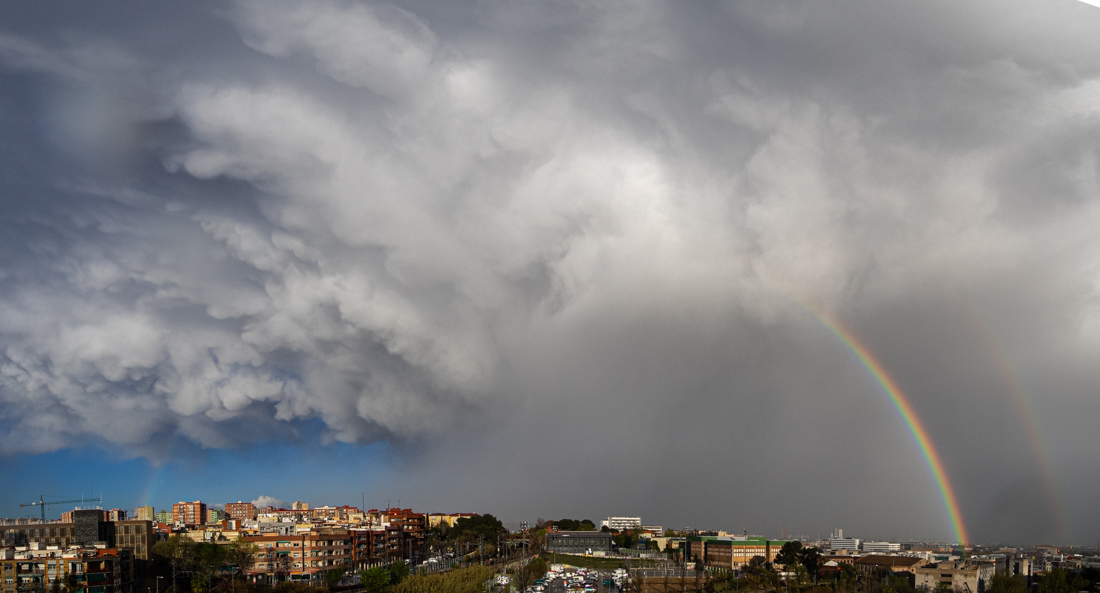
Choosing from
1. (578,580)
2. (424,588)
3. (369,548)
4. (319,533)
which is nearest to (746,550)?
(578,580)

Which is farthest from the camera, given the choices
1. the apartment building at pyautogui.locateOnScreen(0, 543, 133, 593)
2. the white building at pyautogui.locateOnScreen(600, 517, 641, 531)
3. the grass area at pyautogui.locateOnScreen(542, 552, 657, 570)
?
the white building at pyautogui.locateOnScreen(600, 517, 641, 531)

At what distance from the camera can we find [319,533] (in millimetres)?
30156

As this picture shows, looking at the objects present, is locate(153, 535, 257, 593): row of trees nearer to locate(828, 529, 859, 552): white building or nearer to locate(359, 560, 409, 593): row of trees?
locate(359, 560, 409, 593): row of trees

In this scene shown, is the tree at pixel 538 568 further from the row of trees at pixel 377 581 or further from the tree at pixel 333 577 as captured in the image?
the tree at pixel 333 577

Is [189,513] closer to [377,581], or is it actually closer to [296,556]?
[296,556]

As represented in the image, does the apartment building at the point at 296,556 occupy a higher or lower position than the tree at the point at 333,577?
higher

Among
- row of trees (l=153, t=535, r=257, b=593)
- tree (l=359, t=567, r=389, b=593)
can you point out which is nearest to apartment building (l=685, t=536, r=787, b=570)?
tree (l=359, t=567, r=389, b=593)

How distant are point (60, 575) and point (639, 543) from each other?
32.8 metres

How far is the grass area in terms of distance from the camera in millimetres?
37438

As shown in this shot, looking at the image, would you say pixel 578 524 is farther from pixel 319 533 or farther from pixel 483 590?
pixel 483 590

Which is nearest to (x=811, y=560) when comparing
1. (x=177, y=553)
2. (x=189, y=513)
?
(x=177, y=553)

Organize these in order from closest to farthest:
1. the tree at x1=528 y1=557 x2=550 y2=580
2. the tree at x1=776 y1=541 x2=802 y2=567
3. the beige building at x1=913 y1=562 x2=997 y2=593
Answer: the tree at x1=528 y1=557 x2=550 y2=580 → the beige building at x1=913 y1=562 x2=997 y2=593 → the tree at x1=776 y1=541 x2=802 y2=567

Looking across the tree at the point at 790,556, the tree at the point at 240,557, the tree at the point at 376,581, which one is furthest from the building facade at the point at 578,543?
the tree at the point at 376,581

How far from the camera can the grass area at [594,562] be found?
37438 millimetres
